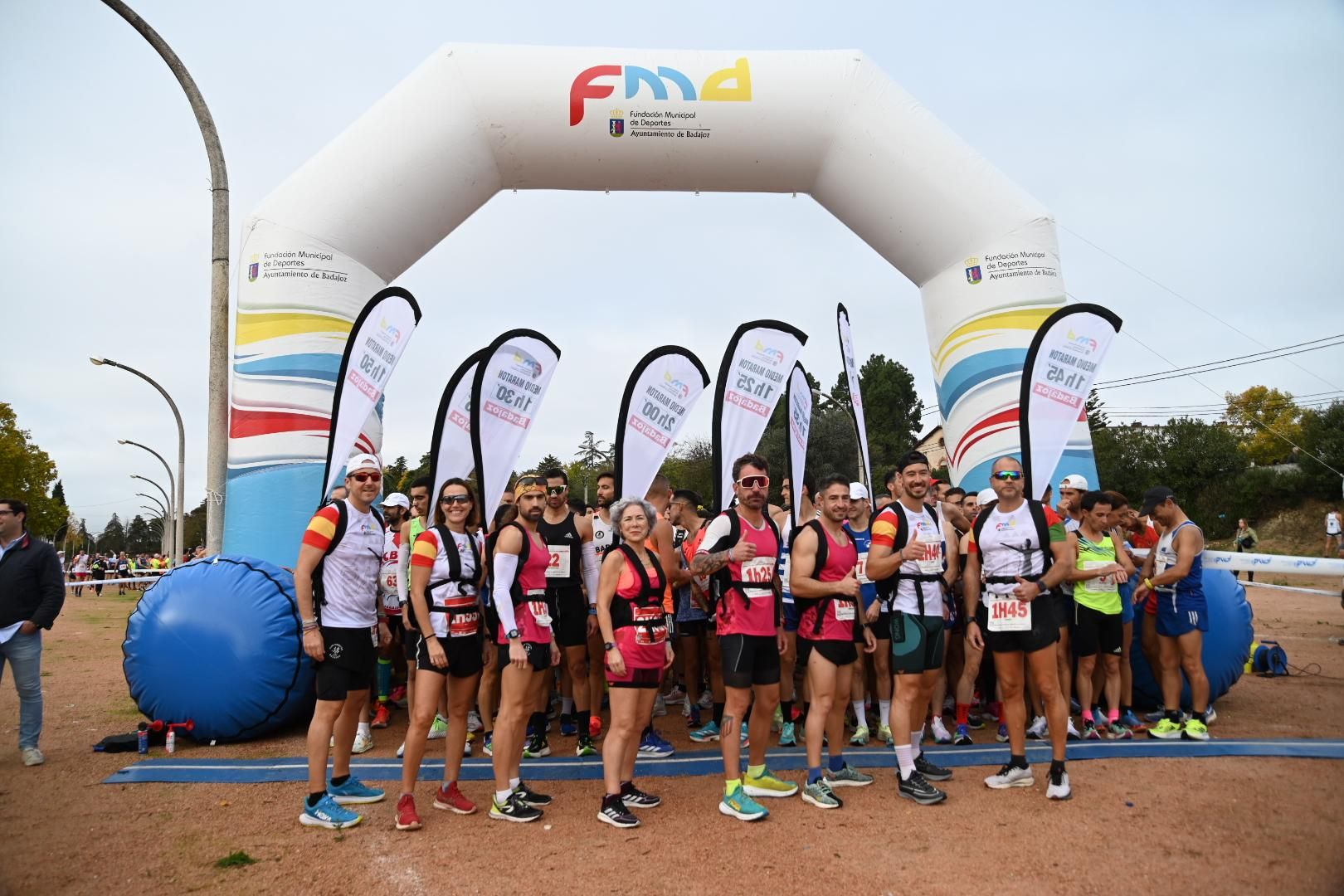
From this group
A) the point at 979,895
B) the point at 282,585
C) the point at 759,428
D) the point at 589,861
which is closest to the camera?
the point at 979,895

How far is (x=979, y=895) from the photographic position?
3525 millimetres

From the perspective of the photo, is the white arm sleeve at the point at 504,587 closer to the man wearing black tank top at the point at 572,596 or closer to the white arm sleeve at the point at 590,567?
the man wearing black tank top at the point at 572,596

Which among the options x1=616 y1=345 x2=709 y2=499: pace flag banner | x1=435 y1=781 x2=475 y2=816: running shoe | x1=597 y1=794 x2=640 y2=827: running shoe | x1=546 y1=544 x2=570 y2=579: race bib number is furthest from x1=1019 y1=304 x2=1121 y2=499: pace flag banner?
x1=435 y1=781 x2=475 y2=816: running shoe

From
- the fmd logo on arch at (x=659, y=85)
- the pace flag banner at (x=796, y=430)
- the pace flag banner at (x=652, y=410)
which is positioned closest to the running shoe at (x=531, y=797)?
the pace flag banner at (x=652, y=410)

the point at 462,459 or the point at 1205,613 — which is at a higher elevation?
the point at 462,459

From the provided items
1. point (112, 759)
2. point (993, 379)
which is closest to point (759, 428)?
point (993, 379)

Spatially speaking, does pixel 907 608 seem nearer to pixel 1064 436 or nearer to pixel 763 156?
pixel 1064 436

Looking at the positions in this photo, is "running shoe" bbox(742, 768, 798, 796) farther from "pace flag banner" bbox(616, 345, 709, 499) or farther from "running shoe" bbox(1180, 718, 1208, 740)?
"running shoe" bbox(1180, 718, 1208, 740)

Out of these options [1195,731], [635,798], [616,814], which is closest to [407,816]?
[616,814]

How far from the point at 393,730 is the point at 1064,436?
5.60m

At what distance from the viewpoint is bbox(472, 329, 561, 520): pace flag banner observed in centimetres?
615

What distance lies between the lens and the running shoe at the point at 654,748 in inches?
231

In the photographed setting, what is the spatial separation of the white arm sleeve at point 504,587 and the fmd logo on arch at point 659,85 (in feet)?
18.2

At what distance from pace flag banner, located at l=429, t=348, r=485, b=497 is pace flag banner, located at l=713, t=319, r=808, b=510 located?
1.89 metres
